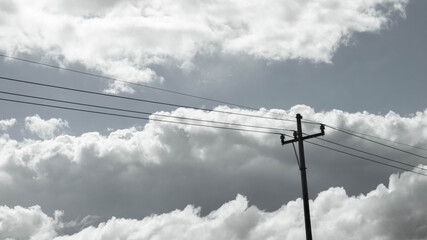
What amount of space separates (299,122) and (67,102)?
12509 millimetres

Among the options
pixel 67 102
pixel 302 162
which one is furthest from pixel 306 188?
pixel 67 102

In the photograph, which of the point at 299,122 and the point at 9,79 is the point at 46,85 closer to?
the point at 9,79

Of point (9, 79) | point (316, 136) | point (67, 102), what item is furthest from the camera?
point (316, 136)

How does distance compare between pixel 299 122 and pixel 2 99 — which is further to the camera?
pixel 299 122

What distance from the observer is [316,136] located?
24359 millimetres

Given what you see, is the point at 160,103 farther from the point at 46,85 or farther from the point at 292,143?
the point at 292,143

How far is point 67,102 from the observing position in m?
18.4

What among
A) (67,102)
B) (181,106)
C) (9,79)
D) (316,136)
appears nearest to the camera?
(9,79)

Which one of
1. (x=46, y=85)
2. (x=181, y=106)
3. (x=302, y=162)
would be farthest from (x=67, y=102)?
(x=302, y=162)

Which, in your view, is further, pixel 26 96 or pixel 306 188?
pixel 306 188

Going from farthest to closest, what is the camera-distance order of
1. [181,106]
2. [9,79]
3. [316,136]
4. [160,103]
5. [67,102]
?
1. [316,136]
2. [181,106]
3. [160,103]
4. [67,102]
5. [9,79]

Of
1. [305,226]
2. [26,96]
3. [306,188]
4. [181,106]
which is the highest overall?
[181,106]

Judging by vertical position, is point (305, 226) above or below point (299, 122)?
below

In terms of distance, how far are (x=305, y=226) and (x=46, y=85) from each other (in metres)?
13.9
